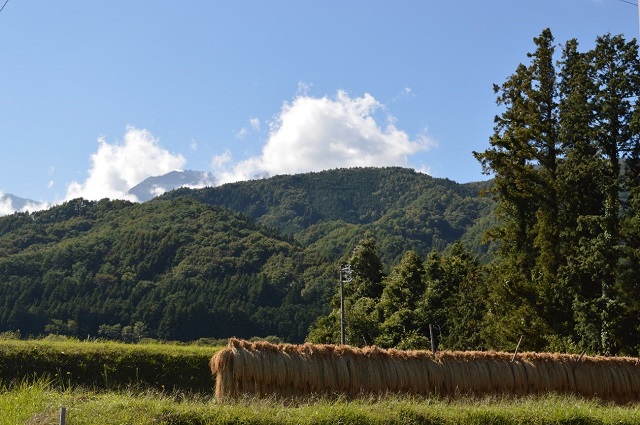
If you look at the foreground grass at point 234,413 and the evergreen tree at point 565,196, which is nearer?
the foreground grass at point 234,413

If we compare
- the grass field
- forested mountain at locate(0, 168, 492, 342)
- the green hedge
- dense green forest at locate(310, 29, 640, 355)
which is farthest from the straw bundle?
forested mountain at locate(0, 168, 492, 342)

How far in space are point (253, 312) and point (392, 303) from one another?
48.6m

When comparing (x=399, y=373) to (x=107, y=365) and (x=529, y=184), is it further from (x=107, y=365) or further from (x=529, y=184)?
(x=529, y=184)

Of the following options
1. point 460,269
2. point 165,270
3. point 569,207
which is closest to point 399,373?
point 569,207

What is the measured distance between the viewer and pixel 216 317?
316ft

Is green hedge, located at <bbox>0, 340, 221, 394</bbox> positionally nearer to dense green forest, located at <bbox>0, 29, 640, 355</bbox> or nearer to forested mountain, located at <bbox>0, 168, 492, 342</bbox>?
dense green forest, located at <bbox>0, 29, 640, 355</bbox>

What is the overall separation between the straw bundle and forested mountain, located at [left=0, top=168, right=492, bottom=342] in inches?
2898

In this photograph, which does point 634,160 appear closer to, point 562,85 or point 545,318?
point 562,85

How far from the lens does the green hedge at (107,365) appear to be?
47.9ft

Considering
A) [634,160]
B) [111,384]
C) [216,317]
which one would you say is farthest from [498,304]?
[216,317]

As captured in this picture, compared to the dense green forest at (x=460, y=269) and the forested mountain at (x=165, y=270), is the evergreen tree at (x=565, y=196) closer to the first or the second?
the dense green forest at (x=460, y=269)

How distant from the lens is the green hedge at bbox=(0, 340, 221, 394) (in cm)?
1461

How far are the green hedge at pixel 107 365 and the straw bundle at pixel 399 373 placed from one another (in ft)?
9.78

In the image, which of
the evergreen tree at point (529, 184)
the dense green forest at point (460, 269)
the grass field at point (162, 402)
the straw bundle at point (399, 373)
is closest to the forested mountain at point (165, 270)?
the dense green forest at point (460, 269)
